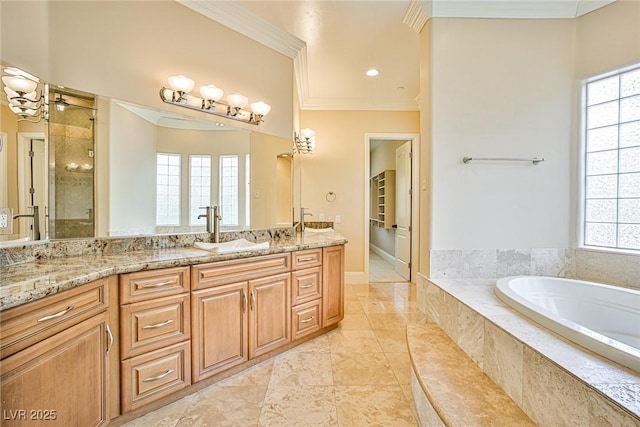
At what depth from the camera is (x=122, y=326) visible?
1471 mm

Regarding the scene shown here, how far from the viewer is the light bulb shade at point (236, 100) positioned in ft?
8.23

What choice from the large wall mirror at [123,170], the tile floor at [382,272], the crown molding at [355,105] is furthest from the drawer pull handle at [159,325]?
the crown molding at [355,105]

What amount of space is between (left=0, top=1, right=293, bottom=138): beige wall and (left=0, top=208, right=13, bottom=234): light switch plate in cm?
81

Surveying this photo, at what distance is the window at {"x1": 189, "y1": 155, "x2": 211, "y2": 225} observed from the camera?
92.6 inches

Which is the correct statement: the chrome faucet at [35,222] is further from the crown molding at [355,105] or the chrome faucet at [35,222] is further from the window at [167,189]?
the crown molding at [355,105]

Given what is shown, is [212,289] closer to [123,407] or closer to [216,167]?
[123,407]

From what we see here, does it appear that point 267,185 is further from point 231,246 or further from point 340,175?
point 340,175

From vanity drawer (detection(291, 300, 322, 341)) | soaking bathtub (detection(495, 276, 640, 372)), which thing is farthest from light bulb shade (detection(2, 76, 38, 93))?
soaking bathtub (detection(495, 276, 640, 372))

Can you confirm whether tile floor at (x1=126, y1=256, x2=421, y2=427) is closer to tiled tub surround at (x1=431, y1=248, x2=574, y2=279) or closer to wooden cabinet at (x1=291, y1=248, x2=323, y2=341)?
wooden cabinet at (x1=291, y1=248, x2=323, y2=341)

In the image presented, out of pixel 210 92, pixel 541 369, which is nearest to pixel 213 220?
pixel 210 92

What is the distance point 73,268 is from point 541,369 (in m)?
2.18

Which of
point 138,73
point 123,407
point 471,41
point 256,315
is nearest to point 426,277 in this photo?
point 256,315

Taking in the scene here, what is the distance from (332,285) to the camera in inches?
104

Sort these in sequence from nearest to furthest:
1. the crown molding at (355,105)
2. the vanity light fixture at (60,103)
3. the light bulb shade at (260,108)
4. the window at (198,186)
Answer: the vanity light fixture at (60,103) < the window at (198,186) < the light bulb shade at (260,108) < the crown molding at (355,105)
